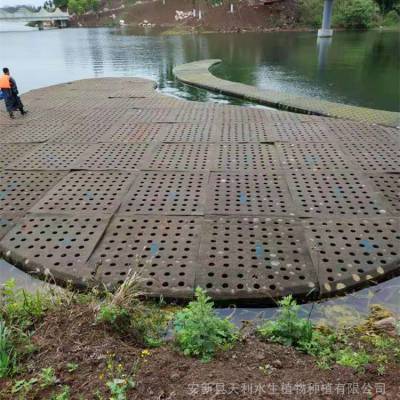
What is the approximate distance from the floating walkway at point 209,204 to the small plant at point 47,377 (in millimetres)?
1327

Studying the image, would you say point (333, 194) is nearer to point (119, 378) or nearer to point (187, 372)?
point (187, 372)

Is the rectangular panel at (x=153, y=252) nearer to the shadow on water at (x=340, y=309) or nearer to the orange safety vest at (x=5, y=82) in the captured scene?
the shadow on water at (x=340, y=309)

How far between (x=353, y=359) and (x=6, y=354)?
235 centimetres

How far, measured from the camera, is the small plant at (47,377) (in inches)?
86.5

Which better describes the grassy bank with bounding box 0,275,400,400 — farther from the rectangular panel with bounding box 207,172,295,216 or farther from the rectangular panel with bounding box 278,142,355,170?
the rectangular panel with bounding box 278,142,355,170

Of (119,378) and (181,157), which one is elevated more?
(181,157)

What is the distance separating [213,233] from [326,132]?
461 cm

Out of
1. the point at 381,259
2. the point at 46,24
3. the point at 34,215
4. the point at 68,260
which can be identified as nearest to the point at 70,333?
the point at 68,260

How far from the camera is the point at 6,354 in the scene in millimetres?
2371

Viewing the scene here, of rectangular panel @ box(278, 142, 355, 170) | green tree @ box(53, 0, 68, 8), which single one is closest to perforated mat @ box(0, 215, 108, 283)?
rectangular panel @ box(278, 142, 355, 170)

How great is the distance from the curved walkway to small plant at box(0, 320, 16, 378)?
27.9ft

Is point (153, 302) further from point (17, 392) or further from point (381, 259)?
point (381, 259)

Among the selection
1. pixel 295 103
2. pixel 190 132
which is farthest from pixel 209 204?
pixel 295 103

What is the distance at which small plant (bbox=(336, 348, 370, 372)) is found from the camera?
7.86 feet
